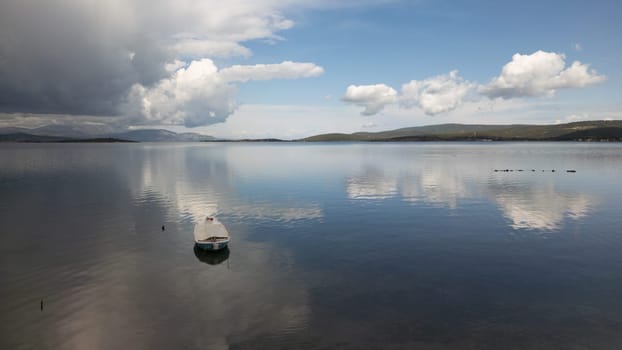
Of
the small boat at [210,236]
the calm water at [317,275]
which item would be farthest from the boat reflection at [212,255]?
the small boat at [210,236]

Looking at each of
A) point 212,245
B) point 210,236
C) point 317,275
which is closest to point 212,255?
point 212,245

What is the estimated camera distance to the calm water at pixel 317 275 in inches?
891

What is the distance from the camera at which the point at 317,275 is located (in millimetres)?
Answer: 31562

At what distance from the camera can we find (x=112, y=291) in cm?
2884

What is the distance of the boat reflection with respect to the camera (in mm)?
35656

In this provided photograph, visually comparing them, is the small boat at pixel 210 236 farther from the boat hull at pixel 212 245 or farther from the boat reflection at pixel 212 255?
the boat reflection at pixel 212 255

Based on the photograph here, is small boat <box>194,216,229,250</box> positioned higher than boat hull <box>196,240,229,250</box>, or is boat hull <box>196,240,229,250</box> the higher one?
small boat <box>194,216,229,250</box>

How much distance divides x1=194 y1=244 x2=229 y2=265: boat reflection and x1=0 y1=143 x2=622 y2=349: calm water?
1.03 feet

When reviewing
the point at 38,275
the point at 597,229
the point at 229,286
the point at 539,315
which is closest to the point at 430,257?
the point at 539,315

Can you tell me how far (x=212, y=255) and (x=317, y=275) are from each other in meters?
12.1

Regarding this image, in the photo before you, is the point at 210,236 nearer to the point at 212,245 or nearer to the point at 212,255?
the point at 212,245

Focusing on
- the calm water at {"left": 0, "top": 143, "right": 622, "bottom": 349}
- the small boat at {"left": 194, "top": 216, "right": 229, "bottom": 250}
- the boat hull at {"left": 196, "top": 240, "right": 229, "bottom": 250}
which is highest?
the small boat at {"left": 194, "top": 216, "right": 229, "bottom": 250}

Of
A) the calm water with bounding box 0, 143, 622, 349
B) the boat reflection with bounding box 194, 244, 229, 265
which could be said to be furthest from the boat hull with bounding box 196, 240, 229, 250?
the calm water with bounding box 0, 143, 622, 349

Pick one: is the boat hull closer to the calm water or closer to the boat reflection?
the boat reflection
